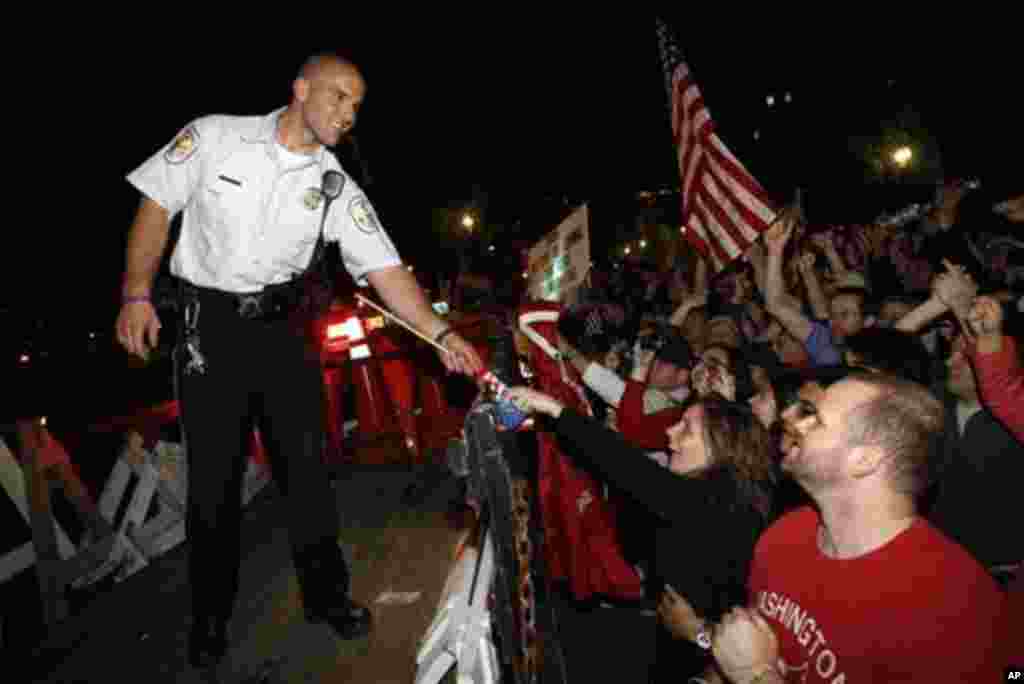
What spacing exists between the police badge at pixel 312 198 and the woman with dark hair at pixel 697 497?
117 cm

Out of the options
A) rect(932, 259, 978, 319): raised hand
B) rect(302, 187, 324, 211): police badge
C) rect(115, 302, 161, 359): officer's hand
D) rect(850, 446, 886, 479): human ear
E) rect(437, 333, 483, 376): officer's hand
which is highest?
rect(302, 187, 324, 211): police badge

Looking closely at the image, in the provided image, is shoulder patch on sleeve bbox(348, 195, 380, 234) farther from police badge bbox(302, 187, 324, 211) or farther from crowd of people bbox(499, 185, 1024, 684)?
crowd of people bbox(499, 185, 1024, 684)

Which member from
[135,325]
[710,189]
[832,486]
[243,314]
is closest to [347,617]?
[243,314]

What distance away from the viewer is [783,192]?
40219 millimetres

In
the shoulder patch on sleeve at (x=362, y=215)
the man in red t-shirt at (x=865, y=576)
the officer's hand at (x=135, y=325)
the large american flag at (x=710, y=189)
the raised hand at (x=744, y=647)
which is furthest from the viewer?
the large american flag at (x=710, y=189)

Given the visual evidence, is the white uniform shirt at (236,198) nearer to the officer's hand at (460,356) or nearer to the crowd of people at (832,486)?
the officer's hand at (460,356)

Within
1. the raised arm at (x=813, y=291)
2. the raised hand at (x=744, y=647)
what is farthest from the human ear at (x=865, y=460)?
the raised arm at (x=813, y=291)

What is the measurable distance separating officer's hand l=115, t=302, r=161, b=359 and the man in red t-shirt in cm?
225

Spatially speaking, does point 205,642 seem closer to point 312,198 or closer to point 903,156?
point 312,198

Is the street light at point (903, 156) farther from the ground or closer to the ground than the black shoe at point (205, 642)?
farther from the ground

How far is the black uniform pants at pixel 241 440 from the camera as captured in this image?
2684mm

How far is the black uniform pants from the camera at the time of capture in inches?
106

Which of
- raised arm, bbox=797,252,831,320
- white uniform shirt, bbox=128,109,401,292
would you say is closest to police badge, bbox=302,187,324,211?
white uniform shirt, bbox=128,109,401,292

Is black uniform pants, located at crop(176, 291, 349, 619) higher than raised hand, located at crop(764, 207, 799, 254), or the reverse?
raised hand, located at crop(764, 207, 799, 254)
